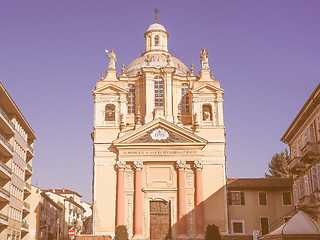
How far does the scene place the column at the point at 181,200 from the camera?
4450cm

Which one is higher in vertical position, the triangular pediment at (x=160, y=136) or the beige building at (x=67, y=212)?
the triangular pediment at (x=160, y=136)

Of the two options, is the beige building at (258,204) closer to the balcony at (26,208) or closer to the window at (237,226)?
the window at (237,226)

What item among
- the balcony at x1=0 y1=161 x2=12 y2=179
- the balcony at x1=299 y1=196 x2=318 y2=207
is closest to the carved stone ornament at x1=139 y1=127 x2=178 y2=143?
the balcony at x1=0 y1=161 x2=12 y2=179

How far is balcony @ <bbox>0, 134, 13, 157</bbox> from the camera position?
132ft

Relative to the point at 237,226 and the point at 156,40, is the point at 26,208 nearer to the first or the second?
the point at 237,226

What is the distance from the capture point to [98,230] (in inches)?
1768

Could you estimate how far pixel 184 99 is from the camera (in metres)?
52.7

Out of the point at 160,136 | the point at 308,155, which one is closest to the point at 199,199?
the point at 160,136

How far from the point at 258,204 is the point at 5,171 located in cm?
2358

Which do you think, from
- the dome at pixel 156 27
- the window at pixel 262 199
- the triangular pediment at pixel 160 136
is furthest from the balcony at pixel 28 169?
the window at pixel 262 199

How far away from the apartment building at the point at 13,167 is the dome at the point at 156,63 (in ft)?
42.6

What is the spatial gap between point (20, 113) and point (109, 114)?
8761mm

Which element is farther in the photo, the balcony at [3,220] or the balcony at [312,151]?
the balcony at [3,220]

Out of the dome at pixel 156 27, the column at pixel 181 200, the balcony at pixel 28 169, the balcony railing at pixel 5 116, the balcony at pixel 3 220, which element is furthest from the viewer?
the dome at pixel 156 27
